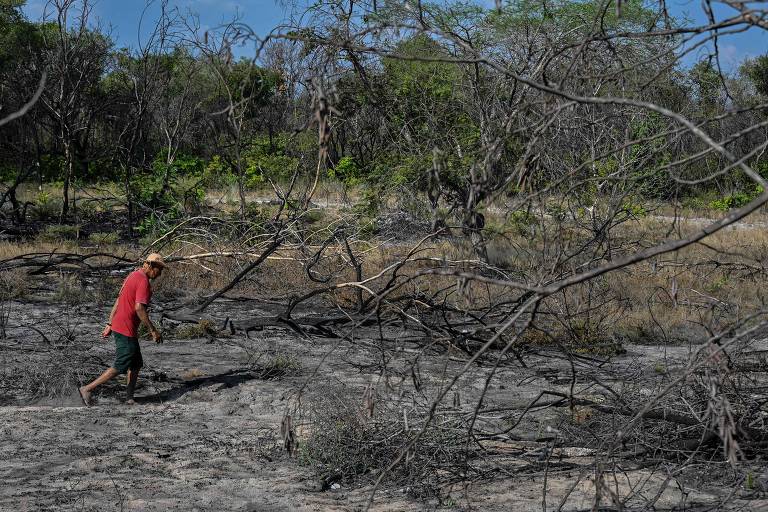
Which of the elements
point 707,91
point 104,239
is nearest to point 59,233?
point 104,239

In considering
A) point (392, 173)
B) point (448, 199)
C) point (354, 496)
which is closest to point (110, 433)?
point (354, 496)

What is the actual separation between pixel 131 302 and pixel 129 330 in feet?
0.80

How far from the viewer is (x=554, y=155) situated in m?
9.48

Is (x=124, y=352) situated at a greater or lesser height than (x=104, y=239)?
lesser

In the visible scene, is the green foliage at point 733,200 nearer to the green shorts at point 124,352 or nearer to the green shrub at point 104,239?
the green shrub at point 104,239

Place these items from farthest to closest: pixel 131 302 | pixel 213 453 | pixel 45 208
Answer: pixel 45 208 < pixel 131 302 < pixel 213 453

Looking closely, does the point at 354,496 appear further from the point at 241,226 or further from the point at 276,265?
the point at 241,226

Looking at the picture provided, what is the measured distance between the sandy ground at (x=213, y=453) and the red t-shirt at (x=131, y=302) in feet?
2.15

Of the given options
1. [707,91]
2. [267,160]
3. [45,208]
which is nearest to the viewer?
[707,91]

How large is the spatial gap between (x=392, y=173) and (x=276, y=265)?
8.75ft

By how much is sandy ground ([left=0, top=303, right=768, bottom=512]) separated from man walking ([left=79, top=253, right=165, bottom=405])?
0.19m

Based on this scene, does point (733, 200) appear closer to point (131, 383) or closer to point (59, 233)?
point (59, 233)

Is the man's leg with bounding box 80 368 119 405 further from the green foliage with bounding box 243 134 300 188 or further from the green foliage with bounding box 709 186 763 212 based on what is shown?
the green foliage with bounding box 709 186 763 212

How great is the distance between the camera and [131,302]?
26.5ft
